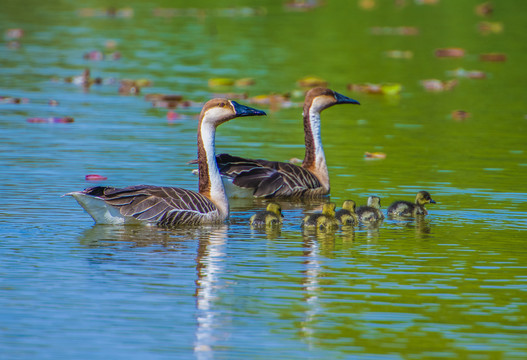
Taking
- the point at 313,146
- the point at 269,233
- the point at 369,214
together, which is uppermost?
the point at 313,146

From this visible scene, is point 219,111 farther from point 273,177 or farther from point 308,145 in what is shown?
point 308,145

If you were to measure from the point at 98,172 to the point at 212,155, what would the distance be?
3505mm

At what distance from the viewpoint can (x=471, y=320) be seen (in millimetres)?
10164

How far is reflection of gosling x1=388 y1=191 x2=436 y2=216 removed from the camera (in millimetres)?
15086

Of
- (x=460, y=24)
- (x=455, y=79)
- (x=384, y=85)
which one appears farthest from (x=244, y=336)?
(x=460, y=24)

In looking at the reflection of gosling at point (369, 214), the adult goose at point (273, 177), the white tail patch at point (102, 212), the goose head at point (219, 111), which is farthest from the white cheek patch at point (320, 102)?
the white tail patch at point (102, 212)

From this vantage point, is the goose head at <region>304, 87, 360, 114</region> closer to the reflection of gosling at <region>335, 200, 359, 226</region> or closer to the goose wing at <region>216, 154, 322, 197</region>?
the goose wing at <region>216, 154, 322, 197</region>

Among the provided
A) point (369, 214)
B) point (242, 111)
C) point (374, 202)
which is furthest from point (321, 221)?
point (242, 111)

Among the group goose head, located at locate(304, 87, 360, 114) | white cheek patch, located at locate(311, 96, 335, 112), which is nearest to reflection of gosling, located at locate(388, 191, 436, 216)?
goose head, located at locate(304, 87, 360, 114)

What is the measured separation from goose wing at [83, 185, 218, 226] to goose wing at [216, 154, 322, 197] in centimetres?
269

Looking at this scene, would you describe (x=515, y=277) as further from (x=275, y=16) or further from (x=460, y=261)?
(x=275, y=16)

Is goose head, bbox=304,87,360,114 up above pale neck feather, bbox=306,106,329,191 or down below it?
above

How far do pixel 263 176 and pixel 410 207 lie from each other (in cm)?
302

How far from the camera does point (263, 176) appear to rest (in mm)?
17250
